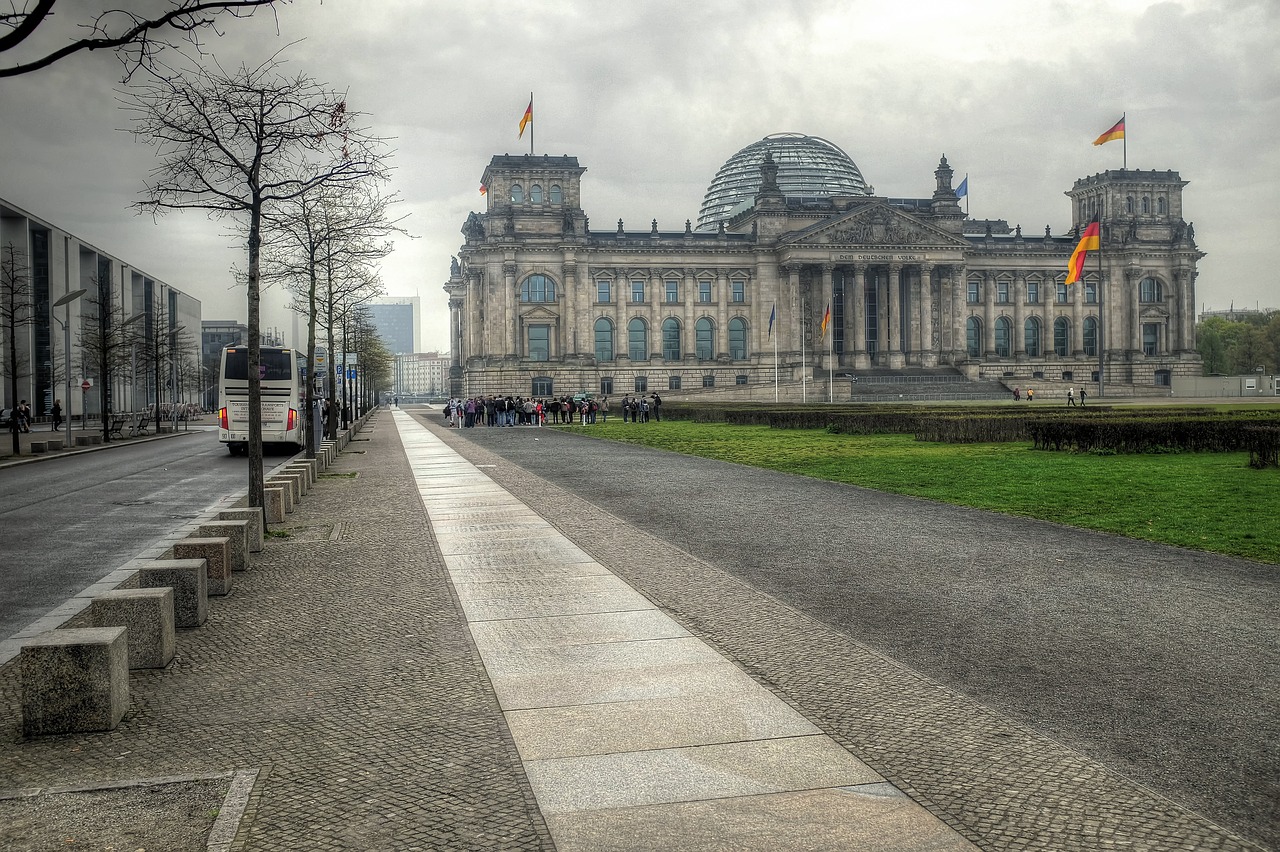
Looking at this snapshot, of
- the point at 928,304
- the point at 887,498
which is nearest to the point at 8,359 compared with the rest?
the point at 887,498

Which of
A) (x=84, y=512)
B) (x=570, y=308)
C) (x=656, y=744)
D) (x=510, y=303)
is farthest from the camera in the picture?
(x=570, y=308)

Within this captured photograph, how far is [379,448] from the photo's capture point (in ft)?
144

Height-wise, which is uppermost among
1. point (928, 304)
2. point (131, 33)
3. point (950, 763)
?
point (928, 304)

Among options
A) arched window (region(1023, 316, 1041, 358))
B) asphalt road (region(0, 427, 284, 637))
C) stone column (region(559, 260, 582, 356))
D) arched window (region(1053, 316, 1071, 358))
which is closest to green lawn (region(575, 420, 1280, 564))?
asphalt road (region(0, 427, 284, 637))

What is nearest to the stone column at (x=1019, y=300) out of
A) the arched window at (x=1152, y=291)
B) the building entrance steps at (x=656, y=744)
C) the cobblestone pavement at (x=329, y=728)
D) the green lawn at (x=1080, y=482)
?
the arched window at (x=1152, y=291)

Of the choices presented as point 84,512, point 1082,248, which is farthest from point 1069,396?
point 84,512

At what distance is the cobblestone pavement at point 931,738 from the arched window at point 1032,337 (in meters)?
125

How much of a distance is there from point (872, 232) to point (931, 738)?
117m

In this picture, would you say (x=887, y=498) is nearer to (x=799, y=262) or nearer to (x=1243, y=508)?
(x=1243, y=508)

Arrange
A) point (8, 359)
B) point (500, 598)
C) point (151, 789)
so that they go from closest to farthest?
point (151, 789), point (500, 598), point (8, 359)

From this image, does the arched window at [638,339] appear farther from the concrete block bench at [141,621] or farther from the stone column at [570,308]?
the concrete block bench at [141,621]

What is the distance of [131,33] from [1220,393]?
114463 mm

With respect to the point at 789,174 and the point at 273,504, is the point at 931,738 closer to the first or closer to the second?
the point at 273,504

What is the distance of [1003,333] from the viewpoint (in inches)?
5103
